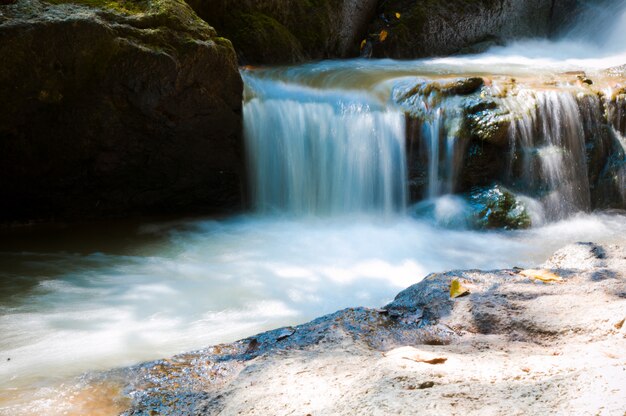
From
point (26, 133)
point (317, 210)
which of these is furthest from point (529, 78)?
point (26, 133)

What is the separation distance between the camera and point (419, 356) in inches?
74.5

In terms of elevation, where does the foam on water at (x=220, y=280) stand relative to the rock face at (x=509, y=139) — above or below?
below

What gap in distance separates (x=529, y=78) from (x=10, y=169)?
6553 mm

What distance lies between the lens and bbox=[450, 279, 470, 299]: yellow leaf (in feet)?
9.30

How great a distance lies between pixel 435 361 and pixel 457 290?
1.09 metres

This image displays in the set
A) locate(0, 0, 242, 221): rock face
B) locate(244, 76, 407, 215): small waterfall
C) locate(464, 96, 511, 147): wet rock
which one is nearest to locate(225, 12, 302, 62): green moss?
locate(244, 76, 407, 215): small waterfall

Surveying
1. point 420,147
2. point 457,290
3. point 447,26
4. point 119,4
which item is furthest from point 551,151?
point 119,4

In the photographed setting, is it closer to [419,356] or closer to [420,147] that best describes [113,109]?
[420,147]

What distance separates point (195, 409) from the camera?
76.4 inches

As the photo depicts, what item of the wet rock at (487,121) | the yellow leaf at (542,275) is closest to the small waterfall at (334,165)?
the wet rock at (487,121)

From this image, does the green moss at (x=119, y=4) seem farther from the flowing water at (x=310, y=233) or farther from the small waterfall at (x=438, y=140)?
the small waterfall at (x=438, y=140)

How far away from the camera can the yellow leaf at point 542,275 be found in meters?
3.00

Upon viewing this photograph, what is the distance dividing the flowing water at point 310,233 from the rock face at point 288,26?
2.40ft

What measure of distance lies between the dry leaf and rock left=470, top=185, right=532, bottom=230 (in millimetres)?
4602
